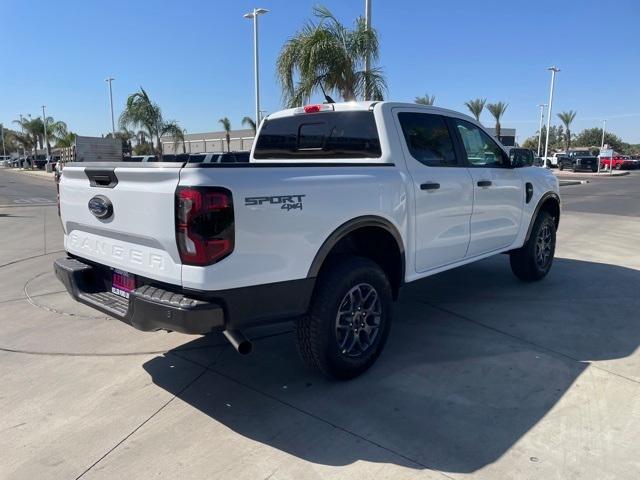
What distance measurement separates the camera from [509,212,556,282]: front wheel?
6102mm

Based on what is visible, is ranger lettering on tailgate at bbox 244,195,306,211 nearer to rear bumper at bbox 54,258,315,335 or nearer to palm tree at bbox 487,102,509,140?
rear bumper at bbox 54,258,315,335

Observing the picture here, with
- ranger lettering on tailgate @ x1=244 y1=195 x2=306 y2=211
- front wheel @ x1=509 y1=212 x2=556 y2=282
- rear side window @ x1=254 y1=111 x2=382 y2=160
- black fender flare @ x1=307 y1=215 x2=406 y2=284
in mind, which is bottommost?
front wheel @ x1=509 y1=212 x2=556 y2=282

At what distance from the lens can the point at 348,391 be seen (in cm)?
361

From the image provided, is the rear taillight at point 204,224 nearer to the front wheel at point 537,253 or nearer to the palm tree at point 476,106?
the front wheel at point 537,253

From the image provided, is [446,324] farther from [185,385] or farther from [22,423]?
[22,423]

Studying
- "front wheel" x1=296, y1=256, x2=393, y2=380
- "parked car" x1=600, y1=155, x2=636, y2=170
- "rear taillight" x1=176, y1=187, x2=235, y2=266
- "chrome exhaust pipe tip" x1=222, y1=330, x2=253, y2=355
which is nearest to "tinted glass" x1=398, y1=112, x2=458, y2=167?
"front wheel" x1=296, y1=256, x2=393, y2=380

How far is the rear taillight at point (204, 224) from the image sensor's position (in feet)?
9.14

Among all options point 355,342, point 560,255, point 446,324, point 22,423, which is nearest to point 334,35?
point 560,255

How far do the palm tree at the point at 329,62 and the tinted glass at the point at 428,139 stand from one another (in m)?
9.13

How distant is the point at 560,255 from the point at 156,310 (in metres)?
6.90

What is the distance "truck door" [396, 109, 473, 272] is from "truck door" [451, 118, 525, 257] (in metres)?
0.17

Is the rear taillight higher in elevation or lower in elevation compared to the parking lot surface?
higher

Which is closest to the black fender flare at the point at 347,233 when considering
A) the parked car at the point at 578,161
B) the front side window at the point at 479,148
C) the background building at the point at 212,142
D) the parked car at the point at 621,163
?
the front side window at the point at 479,148

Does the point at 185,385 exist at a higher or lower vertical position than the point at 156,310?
lower
